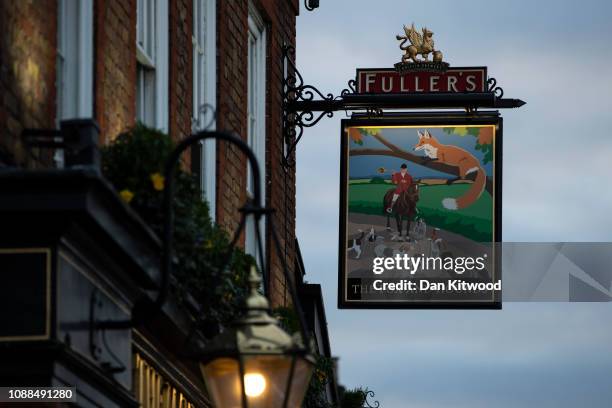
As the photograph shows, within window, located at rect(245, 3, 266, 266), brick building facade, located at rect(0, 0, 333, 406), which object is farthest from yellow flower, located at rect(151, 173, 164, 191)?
window, located at rect(245, 3, 266, 266)

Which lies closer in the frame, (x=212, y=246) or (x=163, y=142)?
(x=163, y=142)

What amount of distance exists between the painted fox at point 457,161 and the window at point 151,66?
18.5 feet

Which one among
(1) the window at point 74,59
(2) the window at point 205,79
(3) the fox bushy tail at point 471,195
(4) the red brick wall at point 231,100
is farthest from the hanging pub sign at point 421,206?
(1) the window at point 74,59

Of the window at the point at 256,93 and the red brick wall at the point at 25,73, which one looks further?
the window at the point at 256,93

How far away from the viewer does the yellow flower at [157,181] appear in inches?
393

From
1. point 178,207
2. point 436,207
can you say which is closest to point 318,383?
point 436,207

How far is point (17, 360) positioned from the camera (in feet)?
28.0

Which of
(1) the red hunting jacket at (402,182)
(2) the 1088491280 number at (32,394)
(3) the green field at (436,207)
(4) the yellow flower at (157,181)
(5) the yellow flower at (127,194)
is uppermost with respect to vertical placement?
(1) the red hunting jacket at (402,182)

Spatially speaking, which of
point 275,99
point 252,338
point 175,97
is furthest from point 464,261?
point 252,338

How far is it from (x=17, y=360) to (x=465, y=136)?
1043 centimetres

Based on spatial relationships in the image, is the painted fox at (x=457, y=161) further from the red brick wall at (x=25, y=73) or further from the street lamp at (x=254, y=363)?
the street lamp at (x=254, y=363)

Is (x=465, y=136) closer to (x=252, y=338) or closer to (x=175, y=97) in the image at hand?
(x=175, y=97)

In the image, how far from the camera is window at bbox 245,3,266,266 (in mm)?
17781

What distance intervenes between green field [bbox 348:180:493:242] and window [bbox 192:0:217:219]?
3.43 metres
